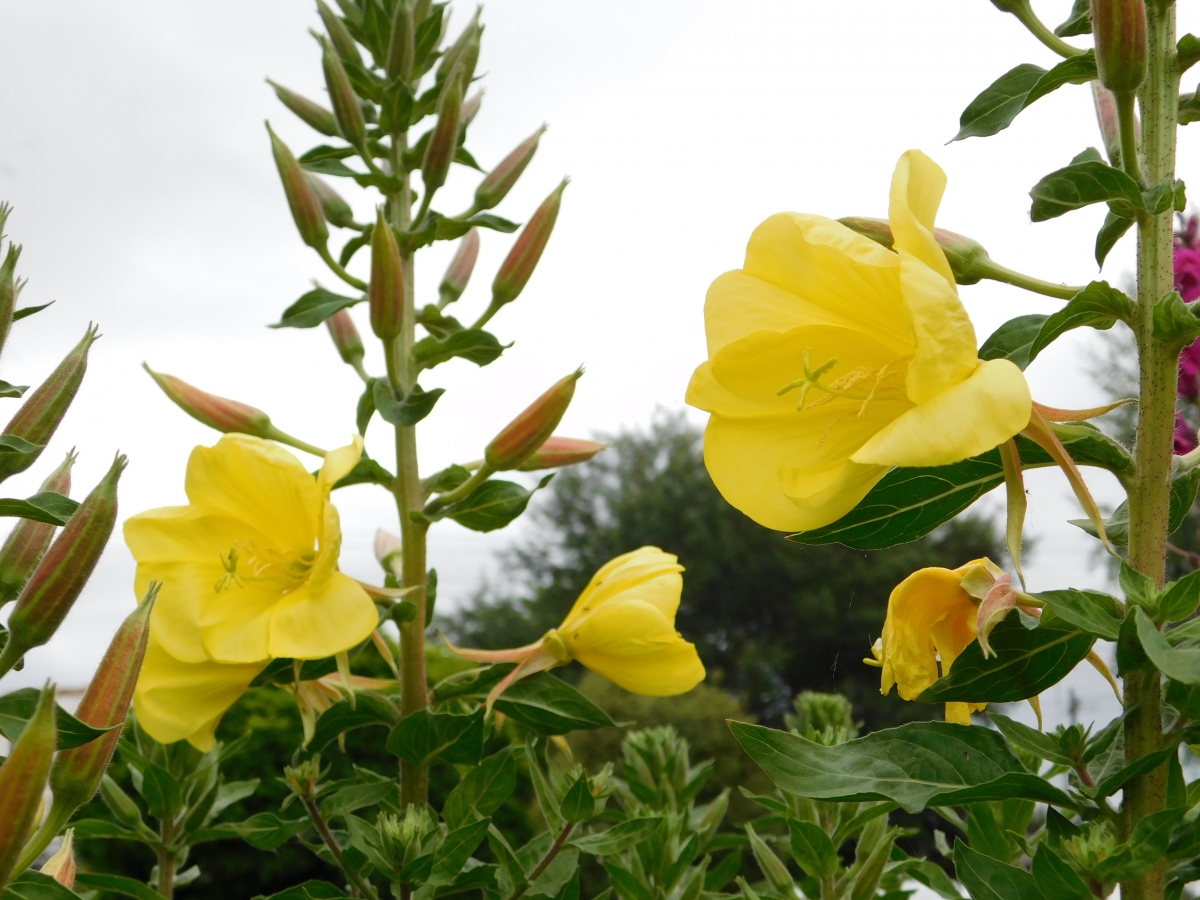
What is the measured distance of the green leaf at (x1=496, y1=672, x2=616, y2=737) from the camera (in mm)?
1565

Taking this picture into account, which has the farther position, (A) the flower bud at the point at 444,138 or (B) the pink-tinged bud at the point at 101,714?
(A) the flower bud at the point at 444,138

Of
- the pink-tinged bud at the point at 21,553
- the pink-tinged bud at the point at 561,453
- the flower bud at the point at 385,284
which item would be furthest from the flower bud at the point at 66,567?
the pink-tinged bud at the point at 561,453

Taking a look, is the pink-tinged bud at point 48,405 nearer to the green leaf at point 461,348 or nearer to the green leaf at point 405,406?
the green leaf at point 405,406

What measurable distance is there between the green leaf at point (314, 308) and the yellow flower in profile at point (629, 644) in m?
0.60

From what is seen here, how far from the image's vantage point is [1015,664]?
962 mm

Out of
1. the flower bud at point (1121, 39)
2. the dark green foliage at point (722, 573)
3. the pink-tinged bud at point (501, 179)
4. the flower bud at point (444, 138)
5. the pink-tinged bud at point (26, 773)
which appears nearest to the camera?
the pink-tinged bud at point (26, 773)

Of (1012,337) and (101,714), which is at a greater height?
(1012,337)

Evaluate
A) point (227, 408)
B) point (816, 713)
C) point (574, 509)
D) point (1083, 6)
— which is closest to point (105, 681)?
point (227, 408)

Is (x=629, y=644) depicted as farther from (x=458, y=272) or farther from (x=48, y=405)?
(x=48, y=405)

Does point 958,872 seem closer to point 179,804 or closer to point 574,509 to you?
point 179,804

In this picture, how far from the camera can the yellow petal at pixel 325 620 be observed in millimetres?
1416

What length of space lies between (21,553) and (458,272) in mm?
1198

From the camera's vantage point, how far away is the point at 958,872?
3.13 feet

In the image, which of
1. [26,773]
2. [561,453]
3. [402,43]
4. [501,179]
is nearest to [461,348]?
[561,453]
